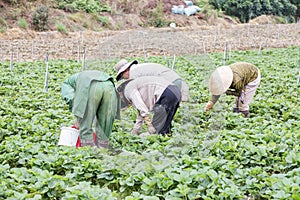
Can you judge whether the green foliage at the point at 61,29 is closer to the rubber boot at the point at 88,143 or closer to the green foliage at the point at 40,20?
the green foliage at the point at 40,20

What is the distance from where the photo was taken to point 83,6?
33844 mm

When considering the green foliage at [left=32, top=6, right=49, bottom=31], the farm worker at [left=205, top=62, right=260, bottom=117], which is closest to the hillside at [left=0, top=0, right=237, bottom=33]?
the green foliage at [left=32, top=6, right=49, bottom=31]

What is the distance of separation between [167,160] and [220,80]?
173 centimetres

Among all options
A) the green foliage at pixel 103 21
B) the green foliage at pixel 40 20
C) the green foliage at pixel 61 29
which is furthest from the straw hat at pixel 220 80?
the green foliage at pixel 103 21

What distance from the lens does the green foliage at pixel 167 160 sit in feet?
14.4

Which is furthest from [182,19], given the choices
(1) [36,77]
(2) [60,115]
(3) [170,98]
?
(3) [170,98]

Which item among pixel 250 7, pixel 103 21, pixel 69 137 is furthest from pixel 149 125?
pixel 250 7

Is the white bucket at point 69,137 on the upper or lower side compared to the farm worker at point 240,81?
lower

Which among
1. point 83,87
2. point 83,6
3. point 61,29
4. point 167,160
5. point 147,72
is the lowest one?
point 61,29

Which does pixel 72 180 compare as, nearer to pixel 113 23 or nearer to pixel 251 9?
pixel 113 23

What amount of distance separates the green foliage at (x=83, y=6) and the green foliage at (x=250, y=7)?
40.2 feet

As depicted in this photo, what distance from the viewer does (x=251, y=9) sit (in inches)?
1661

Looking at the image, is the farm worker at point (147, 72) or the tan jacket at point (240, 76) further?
the tan jacket at point (240, 76)

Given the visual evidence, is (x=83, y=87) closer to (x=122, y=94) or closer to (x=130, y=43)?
(x=122, y=94)
